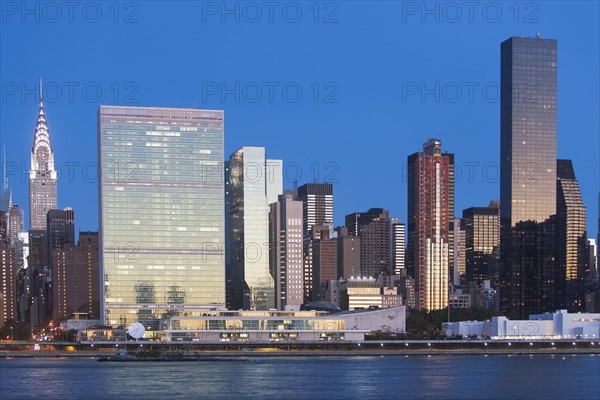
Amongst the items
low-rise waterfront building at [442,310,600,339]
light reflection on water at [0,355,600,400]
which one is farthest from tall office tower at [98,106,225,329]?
low-rise waterfront building at [442,310,600,339]

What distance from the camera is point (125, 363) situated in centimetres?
14862

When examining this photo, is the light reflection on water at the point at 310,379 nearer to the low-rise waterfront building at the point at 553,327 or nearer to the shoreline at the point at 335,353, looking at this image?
the shoreline at the point at 335,353

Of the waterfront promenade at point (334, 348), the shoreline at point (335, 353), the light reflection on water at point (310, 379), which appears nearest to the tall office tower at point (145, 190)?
the waterfront promenade at point (334, 348)

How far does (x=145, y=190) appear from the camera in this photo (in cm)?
19762

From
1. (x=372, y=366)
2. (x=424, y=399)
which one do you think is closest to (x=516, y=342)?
(x=372, y=366)

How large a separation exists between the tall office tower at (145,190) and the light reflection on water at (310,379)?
45.9 meters

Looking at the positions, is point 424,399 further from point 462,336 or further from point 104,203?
point 104,203

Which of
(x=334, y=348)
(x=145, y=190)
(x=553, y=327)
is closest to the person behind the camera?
(x=334, y=348)

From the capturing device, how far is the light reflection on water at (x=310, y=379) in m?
96.7

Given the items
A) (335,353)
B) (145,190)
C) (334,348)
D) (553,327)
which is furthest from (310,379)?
(145,190)

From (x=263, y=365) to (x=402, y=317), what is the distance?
6258cm

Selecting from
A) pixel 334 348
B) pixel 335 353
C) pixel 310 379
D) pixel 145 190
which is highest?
pixel 145 190

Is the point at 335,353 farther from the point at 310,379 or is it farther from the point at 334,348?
the point at 310,379

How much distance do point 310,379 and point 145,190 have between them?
305ft
